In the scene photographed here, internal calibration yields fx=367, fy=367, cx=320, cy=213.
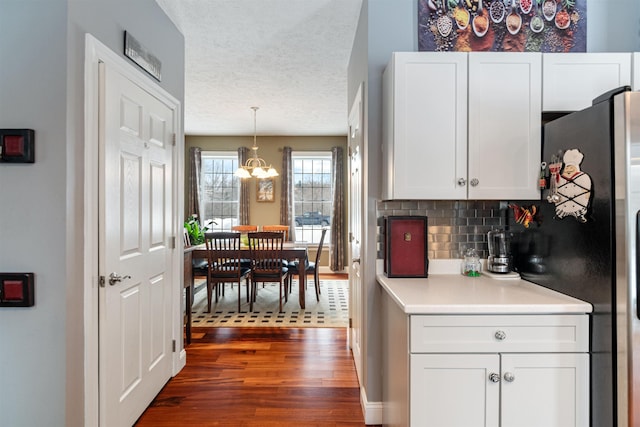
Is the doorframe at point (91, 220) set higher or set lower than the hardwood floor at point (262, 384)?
higher

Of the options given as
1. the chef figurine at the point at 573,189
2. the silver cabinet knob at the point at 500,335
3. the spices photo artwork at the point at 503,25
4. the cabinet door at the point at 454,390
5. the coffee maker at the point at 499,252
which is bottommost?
the cabinet door at the point at 454,390

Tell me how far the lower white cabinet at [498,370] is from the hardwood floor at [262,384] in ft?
2.87

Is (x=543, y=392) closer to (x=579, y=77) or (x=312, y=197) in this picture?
(x=579, y=77)

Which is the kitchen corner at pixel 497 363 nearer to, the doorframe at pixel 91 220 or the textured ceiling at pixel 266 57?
the doorframe at pixel 91 220

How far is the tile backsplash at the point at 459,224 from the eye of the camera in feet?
7.19

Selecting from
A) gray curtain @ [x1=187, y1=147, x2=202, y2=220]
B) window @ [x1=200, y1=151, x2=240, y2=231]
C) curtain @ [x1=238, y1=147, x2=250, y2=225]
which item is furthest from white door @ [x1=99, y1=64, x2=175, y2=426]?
window @ [x1=200, y1=151, x2=240, y2=231]

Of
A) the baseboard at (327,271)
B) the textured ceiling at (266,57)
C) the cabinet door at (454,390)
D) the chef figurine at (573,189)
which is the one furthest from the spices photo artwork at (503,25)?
the baseboard at (327,271)

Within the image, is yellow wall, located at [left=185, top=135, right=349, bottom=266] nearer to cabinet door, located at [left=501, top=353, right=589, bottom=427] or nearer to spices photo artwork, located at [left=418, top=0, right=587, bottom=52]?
spices photo artwork, located at [left=418, top=0, right=587, bottom=52]

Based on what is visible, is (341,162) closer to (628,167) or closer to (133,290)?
(133,290)

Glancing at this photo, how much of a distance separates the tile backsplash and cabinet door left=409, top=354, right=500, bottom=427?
2.58 ft

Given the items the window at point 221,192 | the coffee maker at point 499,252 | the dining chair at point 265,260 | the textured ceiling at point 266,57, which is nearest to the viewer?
the coffee maker at point 499,252

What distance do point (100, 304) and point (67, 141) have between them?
78 cm

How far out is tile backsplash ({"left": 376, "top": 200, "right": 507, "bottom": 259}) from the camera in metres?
2.19

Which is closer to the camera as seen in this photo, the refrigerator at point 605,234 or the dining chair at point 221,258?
the refrigerator at point 605,234
